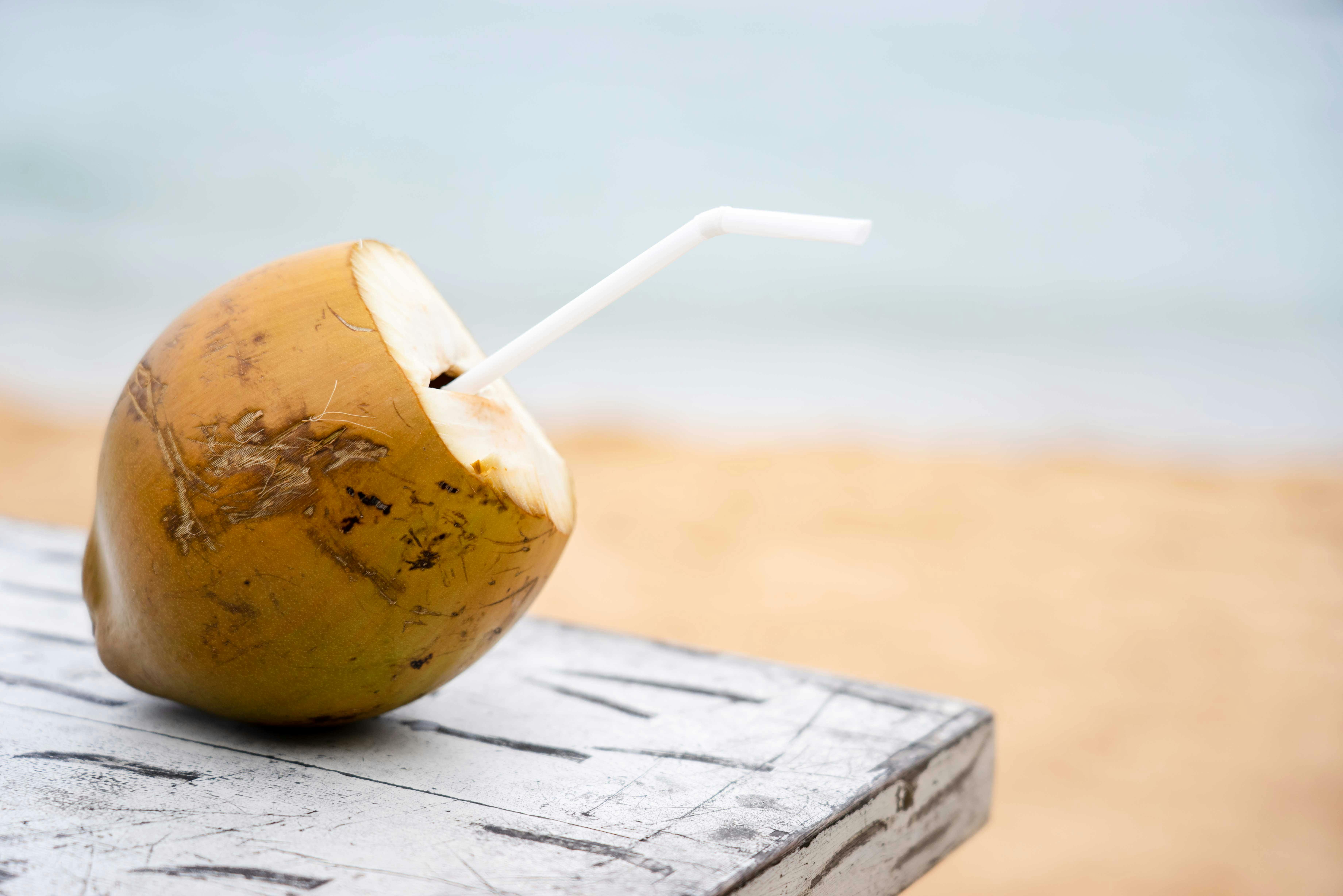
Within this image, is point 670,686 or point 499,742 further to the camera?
point 670,686

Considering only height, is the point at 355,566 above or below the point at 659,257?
below

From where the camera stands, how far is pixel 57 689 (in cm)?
90

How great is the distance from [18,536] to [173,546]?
0.86 metres

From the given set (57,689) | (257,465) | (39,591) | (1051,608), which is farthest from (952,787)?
(1051,608)

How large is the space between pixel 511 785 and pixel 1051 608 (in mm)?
2536

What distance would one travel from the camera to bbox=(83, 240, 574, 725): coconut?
0.68m

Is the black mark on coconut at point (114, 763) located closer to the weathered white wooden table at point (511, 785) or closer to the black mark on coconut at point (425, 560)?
the weathered white wooden table at point (511, 785)

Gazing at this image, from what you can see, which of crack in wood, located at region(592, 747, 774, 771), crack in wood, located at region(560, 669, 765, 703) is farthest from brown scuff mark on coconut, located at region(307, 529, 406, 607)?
crack in wood, located at region(560, 669, 765, 703)

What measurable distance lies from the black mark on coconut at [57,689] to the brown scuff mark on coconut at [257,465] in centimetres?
26

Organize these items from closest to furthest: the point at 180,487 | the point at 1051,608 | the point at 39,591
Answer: the point at 180,487 → the point at 39,591 → the point at 1051,608

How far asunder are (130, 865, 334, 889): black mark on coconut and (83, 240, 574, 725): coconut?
151 mm

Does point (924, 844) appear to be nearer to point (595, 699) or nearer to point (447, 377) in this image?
point (595, 699)

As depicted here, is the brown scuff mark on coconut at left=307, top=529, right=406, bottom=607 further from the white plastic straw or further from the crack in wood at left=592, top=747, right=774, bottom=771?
the crack in wood at left=592, top=747, right=774, bottom=771

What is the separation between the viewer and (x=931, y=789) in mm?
828
